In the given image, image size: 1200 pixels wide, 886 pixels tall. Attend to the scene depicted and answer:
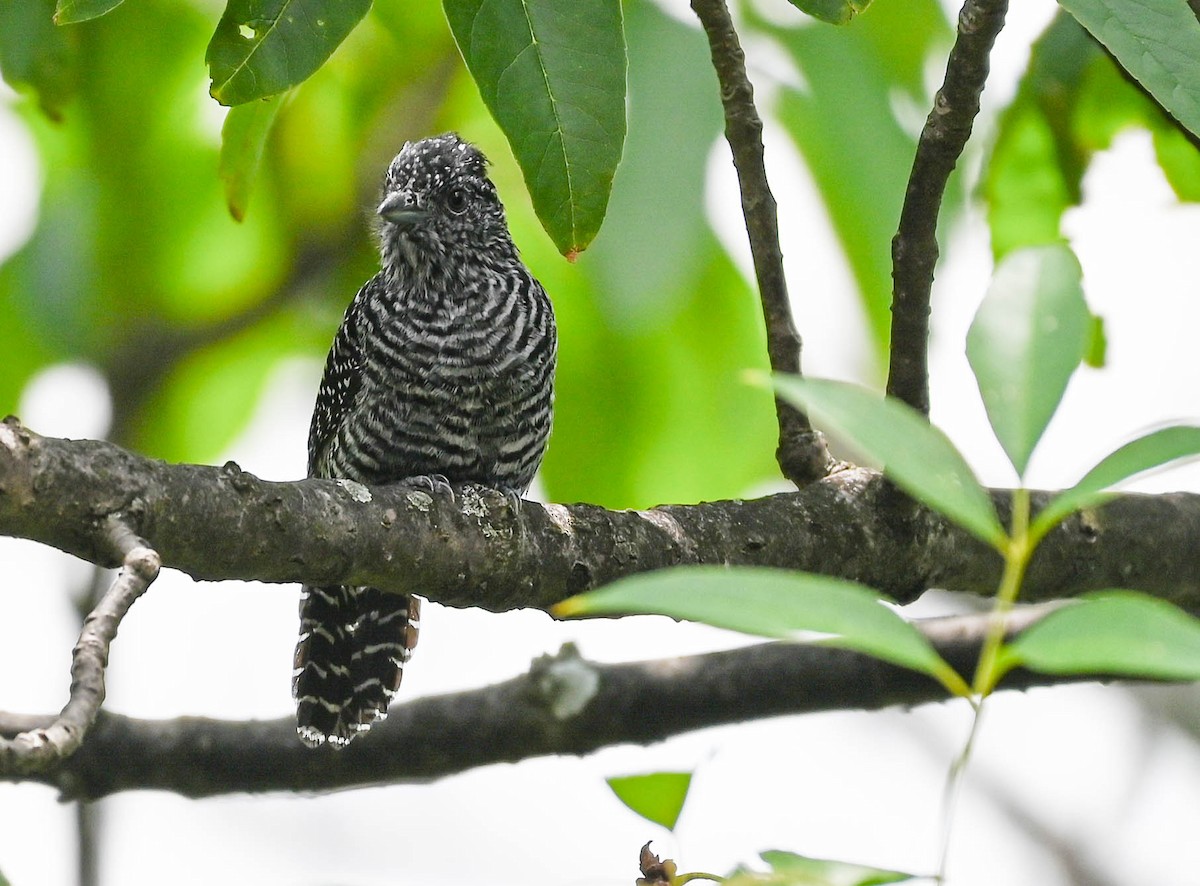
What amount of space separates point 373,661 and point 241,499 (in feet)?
5.88

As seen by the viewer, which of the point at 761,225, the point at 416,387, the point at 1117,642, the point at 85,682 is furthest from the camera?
the point at 416,387

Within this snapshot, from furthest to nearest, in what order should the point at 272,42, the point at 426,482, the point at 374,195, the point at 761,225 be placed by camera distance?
the point at 374,195, the point at 426,482, the point at 761,225, the point at 272,42

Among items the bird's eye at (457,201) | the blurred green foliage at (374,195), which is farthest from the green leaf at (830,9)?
the bird's eye at (457,201)

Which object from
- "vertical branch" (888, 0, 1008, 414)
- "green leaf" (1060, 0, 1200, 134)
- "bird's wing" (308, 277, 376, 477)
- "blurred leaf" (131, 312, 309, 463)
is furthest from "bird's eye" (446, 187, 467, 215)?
"green leaf" (1060, 0, 1200, 134)

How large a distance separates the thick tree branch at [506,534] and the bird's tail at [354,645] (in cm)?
126

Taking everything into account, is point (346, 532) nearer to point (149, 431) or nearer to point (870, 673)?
point (870, 673)

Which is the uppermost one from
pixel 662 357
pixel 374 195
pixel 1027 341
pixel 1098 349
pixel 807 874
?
pixel 374 195

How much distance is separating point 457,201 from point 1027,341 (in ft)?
9.67

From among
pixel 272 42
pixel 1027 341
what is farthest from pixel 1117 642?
pixel 272 42

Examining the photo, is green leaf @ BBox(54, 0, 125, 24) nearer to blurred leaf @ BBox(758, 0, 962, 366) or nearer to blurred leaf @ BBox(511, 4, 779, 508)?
blurred leaf @ BBox(511, 4, 779, 508)

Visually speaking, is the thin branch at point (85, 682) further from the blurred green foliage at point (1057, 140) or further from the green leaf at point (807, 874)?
the blurred green foliage at point (1057, 140)

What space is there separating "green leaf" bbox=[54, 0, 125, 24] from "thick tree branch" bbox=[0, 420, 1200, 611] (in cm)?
54

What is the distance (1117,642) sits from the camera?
811 millimetres

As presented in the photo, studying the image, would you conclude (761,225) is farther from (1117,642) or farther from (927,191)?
(1117,642)
